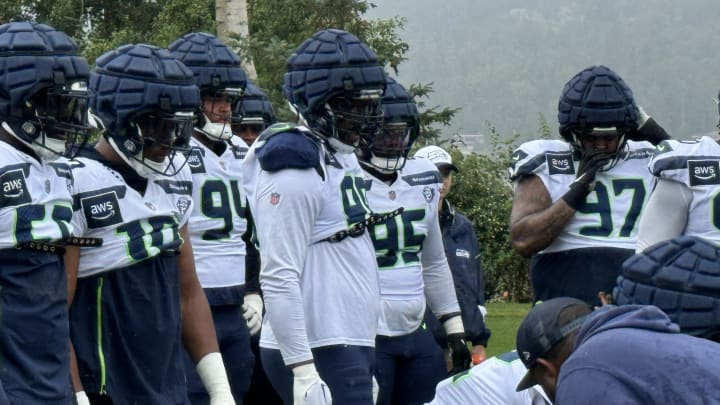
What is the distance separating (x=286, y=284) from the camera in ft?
16.1

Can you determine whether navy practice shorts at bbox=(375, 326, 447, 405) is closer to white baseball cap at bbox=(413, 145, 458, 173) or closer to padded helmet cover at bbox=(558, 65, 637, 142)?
padded helmet cover at bbox=(558, 65, 637, 142)

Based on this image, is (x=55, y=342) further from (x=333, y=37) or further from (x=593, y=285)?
(x=593, y=285)

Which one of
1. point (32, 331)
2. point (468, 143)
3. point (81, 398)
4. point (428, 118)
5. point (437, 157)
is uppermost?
point (32, 331)

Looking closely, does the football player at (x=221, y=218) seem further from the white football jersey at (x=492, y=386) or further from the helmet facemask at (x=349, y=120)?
the white football jersey at (x=492, y=386)

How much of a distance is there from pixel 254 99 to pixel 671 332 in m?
5.17

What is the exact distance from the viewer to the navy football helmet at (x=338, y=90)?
5203 mm

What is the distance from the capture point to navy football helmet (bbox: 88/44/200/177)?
4719 mm

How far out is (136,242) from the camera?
460cm

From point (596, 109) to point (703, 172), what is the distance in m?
0.72

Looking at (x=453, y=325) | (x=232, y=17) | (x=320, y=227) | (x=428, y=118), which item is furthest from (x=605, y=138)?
(x=428, y=118)

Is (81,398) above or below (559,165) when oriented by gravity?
below

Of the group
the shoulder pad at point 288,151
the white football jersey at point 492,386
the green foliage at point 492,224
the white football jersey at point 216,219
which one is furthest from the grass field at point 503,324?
the shoulder pad at point 288,151

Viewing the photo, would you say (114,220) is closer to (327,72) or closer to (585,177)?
(327,72)

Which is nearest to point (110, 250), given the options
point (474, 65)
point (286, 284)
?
point (286, 284)
